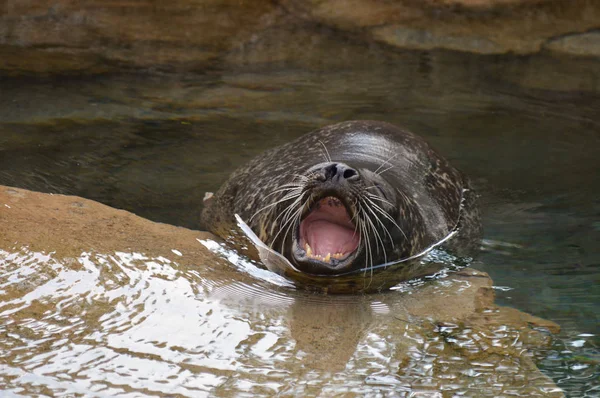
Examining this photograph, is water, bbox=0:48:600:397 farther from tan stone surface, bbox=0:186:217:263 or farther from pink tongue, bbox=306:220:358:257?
pink tongue, bbox=306:220:358:257

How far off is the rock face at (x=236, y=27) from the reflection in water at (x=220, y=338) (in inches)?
208

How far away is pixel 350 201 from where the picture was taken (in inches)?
202

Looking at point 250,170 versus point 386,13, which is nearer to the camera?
point 250,170

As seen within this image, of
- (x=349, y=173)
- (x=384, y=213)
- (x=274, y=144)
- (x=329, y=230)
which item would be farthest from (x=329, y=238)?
(x=274, y=144)

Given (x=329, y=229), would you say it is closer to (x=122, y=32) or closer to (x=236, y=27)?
(x=236, y=27)

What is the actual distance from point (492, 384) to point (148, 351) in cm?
149

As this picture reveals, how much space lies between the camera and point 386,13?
9586 mm

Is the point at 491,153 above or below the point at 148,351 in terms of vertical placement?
above

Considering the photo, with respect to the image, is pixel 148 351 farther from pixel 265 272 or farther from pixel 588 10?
pixel 588 10

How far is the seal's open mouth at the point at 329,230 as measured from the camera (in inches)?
211

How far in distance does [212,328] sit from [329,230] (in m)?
1.71

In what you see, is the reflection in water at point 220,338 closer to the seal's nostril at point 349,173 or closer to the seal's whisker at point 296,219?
the seal's whisker at point 296,219

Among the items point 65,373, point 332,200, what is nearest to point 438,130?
point 332,200

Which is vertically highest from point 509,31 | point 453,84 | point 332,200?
point 509,31
